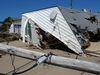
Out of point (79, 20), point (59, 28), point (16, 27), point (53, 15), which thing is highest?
point (16, 27)

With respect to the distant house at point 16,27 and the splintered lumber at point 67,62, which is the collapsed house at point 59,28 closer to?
the splintered lumber at point 67,62

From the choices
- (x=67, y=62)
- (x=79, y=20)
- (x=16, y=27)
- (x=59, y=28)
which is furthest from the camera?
(x=16, y=27)

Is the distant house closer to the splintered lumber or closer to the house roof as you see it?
the house roof

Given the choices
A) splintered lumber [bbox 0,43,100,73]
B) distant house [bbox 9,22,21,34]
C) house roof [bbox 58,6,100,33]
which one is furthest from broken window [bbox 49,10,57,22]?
distant house [bbox 9,22,21,34]

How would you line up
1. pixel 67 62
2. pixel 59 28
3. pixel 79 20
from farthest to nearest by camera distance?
pixel 79 20, pixel 59 28, pixel 67 62

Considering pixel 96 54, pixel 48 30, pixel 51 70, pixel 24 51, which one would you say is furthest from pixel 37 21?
pixel 24 51

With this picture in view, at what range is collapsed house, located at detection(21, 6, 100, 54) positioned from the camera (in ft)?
39.9

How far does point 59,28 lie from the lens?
12977 millimetres

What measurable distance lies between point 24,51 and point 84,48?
9.02 m

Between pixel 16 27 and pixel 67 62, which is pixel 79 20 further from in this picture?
pixel 16 27

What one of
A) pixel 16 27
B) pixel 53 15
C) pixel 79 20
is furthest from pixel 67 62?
pixel 16 27

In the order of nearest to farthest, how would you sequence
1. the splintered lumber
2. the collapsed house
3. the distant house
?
the splintered lumber
the collapsed house
the distant house

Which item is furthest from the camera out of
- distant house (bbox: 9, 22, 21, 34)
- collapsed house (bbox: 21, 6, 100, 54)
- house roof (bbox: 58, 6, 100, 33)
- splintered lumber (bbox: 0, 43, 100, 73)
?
distant house (bbox: 9, 22, 21, 34)

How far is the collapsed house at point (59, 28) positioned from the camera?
12.1 meters
